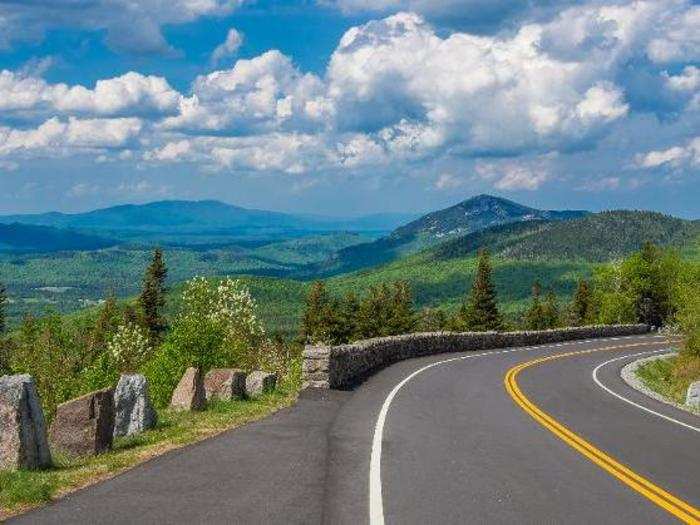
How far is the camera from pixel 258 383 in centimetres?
1969

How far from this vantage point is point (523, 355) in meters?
39.9

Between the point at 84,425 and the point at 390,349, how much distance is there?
2008 cm

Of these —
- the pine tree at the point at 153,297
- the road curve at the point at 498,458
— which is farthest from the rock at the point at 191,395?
the pine tree at the point at 153,297

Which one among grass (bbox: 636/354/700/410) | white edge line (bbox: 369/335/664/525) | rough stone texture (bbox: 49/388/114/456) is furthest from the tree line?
rough stone texture (bbox: 49/388/114/456)

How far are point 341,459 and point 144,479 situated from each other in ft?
9.69

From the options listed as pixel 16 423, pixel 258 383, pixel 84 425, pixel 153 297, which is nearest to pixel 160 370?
pixel 258 383

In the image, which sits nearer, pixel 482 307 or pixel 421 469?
pixel 421 469

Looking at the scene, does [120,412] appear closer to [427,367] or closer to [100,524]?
[100,524]

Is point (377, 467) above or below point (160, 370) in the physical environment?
above

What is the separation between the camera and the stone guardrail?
67.8ft

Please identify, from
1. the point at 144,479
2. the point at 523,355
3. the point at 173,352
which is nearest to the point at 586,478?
the point at 144,479

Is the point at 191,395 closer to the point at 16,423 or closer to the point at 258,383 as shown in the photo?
the point at 258,383

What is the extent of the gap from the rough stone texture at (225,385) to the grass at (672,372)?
2039 centimetres

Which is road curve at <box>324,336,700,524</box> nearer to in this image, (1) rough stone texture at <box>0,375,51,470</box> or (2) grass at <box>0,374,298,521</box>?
(2) grass at <box>0,374,298,521</box>
